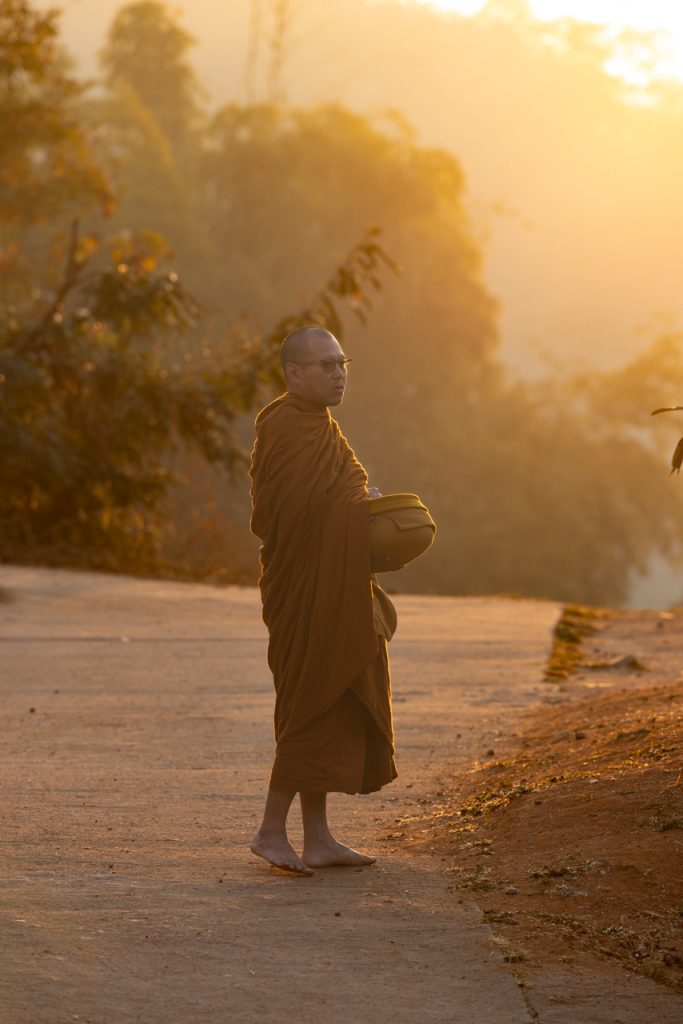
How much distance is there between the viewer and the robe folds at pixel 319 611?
5.16 metres

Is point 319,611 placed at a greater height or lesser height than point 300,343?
lesser

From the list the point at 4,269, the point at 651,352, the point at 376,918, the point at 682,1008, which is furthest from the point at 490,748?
the point at 651,352

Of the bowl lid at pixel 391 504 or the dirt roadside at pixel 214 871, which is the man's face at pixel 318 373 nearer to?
the bowl lid at pixel 391 504

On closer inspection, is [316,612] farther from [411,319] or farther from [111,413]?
[411,319]

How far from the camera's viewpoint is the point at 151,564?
16.9 m

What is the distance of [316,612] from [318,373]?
77cm

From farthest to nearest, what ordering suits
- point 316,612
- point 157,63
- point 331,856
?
point 157,63 → point 331,856 → point 316,612

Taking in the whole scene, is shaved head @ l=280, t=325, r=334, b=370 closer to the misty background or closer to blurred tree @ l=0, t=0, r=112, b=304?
blurred tree @ l=0, t=0, r=112, b=304

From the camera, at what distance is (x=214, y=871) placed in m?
5.21

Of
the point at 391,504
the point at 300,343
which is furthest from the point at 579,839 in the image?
the point at 300,343

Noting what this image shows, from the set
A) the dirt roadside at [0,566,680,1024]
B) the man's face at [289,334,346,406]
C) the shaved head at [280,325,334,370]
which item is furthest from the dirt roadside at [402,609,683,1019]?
the shaved head at [280,325,334,370]

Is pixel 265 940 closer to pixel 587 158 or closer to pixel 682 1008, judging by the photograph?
pixel 682 1008

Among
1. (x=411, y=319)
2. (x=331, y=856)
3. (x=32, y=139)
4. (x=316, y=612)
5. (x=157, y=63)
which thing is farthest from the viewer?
(x=157, y=63)

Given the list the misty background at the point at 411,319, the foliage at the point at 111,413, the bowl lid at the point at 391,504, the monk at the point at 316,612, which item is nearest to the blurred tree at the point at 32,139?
the misty background at the point at 411,319
